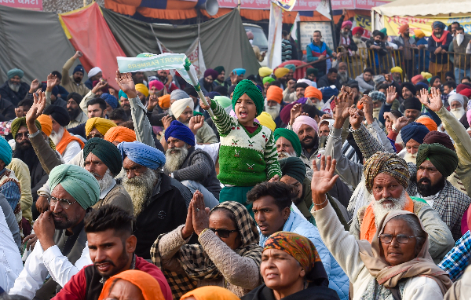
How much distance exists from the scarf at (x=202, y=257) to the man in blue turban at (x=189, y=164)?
5.34 feet

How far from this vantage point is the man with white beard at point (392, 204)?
12.6 ft

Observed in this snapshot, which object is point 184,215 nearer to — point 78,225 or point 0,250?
point 78,225

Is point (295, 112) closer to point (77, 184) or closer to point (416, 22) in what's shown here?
point (77, 184)

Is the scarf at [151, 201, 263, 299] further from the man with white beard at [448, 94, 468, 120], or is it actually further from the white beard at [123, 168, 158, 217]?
the man with white beard at [448, 94, 468, 120]

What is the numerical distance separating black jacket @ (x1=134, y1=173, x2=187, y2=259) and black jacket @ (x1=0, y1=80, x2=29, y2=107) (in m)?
6.91

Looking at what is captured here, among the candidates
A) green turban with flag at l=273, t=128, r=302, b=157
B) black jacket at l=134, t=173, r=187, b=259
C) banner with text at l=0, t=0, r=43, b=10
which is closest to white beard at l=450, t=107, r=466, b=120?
green turban with flag at l=273, t=128, r=302, b=157

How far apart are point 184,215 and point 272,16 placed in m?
10.9

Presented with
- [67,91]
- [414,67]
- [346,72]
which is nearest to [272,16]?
[346,72]

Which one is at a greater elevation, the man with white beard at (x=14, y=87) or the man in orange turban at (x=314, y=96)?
the man with white beard at (x=14, y=87)

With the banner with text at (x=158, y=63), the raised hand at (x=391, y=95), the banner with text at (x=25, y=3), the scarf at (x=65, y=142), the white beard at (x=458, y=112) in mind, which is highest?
the banner with text at (x=25, y=3)

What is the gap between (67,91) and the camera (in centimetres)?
1119

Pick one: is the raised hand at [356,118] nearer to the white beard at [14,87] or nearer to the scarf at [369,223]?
the scarf at [369,223]

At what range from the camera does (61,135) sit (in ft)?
23.0

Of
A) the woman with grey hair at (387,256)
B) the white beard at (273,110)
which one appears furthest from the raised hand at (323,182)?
the white beard at (273,110)
